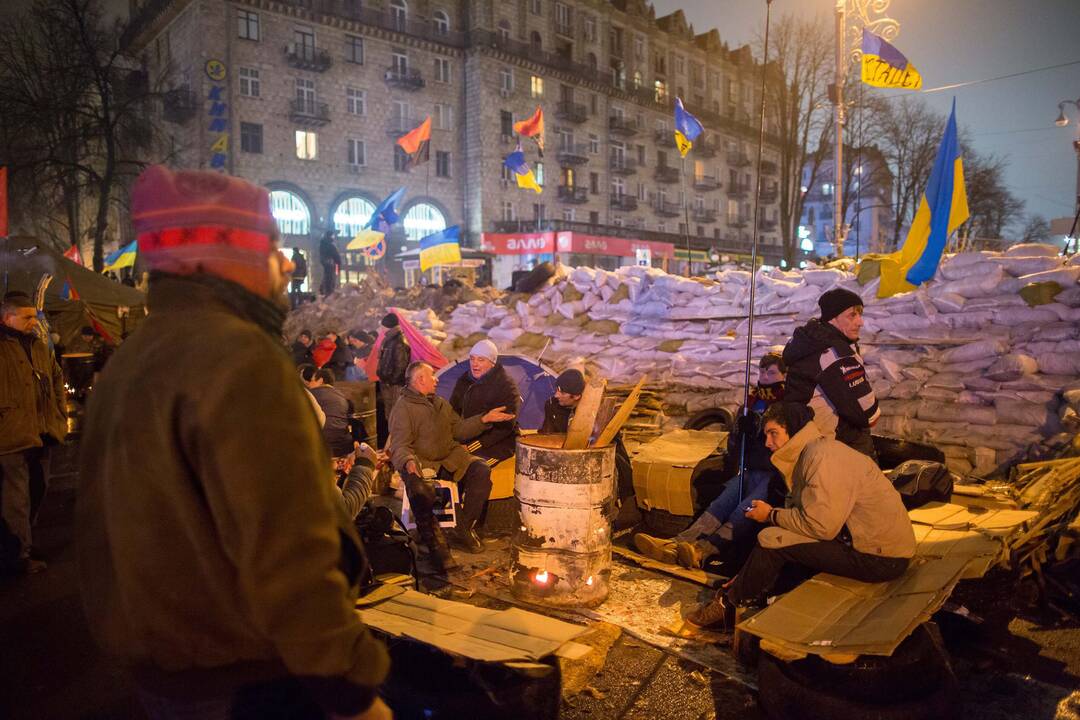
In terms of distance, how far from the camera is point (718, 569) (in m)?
5.04

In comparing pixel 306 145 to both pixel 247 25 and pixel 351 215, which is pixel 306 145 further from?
pixel 247 25

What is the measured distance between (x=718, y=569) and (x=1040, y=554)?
1.96m

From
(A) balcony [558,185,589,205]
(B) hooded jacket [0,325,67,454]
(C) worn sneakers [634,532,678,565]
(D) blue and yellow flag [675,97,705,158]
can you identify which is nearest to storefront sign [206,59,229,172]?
(A) balcony [558,185,589,205]

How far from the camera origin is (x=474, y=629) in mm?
2760

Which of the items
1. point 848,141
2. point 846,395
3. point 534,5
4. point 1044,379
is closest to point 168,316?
point 846,395

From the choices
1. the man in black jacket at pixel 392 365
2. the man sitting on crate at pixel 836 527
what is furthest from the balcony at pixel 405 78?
the man sitting on crate at pixel 836 527

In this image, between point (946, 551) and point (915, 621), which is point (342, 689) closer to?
point (915, 621)

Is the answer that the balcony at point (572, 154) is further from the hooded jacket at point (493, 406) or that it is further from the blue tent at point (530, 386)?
the hooded jacket at point (493, 406)

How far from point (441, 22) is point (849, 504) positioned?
131 ft

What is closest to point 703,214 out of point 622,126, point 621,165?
point 621,165

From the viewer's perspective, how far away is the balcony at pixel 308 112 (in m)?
32.4

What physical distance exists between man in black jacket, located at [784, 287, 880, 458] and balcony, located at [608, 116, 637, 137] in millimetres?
44133

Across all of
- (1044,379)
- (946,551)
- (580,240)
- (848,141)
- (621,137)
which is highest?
(621,137)

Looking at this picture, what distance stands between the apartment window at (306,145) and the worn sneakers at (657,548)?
31.7m
